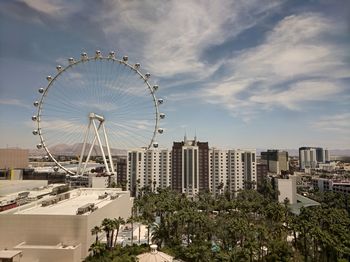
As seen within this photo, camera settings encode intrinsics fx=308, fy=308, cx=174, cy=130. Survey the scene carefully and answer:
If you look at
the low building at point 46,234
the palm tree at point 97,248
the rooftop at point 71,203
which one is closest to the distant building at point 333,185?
the rooftop at point 71,203

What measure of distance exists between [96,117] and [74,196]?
637 inches

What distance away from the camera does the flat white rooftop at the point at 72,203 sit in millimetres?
42031

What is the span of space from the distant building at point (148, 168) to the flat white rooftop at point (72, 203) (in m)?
35.9

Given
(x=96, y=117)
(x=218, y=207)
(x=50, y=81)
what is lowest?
(x=218, y=207)

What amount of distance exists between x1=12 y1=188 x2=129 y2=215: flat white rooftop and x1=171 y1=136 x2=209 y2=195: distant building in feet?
120

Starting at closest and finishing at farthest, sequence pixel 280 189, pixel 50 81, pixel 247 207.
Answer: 1. pixel 50 81
2. pixel 247 207
3. pixel 280 189

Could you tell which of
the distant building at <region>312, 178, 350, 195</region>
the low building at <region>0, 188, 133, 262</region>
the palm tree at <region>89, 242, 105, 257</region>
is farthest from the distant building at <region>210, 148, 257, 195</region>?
the palm tree at <region>89, 242, 105, 257</region>

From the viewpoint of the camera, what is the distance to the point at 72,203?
170 feet

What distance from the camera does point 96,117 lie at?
206ft

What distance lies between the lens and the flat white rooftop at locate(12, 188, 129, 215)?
42031 mm

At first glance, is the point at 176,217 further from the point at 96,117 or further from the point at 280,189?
the point at 280,189

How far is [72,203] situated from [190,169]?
173ft

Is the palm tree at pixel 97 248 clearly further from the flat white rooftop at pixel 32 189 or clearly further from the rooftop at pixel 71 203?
the flat white rooftop at pixel 32 189

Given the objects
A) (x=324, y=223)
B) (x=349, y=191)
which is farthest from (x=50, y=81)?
(x=349, y=191)
